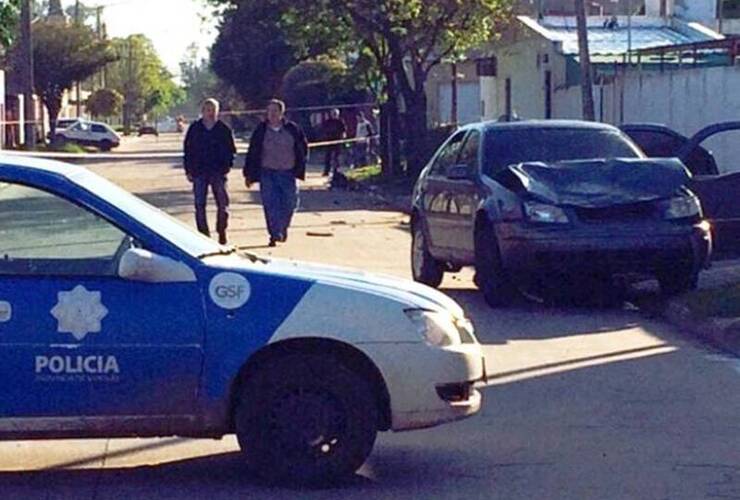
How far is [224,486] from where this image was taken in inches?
323

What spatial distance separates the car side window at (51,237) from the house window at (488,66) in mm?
44469

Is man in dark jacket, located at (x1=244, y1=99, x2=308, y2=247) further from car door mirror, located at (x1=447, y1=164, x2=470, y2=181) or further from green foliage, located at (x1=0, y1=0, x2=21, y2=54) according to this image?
car door mirror, located at (x1=447, y1=164, x2=470, y2=181)

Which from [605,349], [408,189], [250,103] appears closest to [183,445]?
[605,349]

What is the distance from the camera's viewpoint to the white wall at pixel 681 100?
93.8 feet

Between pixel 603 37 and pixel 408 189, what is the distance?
14368 millimetres

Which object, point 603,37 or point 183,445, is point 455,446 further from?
point 603,37

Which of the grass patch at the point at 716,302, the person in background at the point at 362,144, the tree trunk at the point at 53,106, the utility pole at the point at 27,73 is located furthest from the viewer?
the tree trunk at the point at 53,106

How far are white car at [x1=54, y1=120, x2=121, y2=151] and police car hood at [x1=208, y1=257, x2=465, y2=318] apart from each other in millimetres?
70377

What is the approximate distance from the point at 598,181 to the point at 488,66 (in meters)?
37.2

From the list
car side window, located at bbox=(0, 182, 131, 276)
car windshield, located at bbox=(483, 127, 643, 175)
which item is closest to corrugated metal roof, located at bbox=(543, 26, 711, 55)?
car windshield, located at bbox=(483, 127, 643, 175)

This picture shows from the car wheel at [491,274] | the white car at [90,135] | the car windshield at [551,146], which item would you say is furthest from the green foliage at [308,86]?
the car wheel at [491,274]

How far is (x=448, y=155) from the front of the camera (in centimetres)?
1752

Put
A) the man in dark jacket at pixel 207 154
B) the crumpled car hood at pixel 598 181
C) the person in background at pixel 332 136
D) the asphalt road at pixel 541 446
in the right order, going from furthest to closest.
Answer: the person in background at pixel 332 136
the man in dark jacket at pixel 207 154
the crumpled car hood at pixel 598 181
the asphalt road at pixel 541 446

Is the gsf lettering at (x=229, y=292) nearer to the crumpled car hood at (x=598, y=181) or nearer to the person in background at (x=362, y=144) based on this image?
the crumpled car hood at (x=598, y=181)
